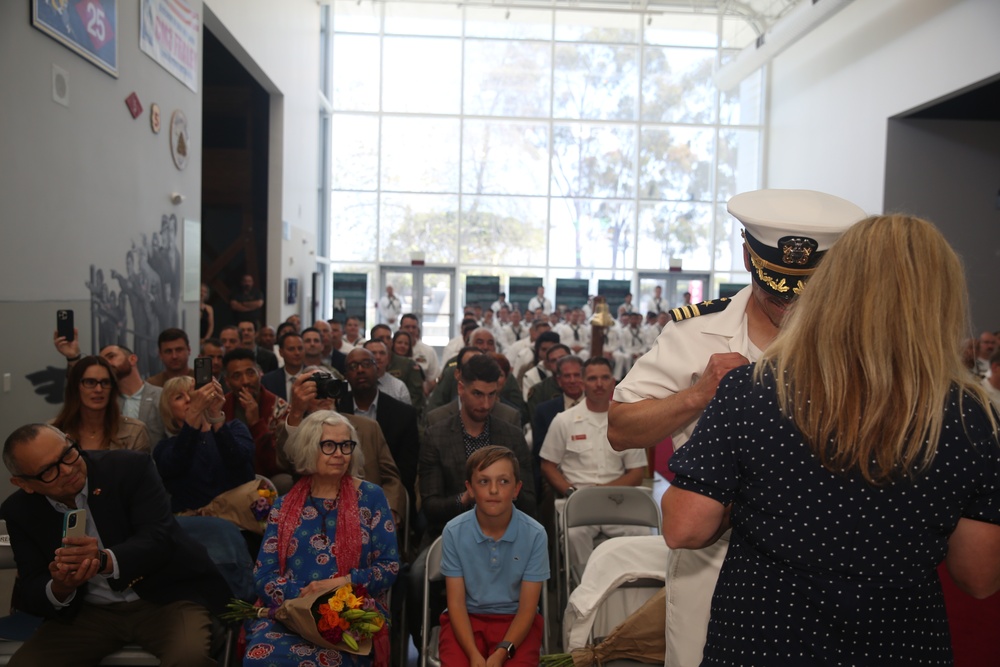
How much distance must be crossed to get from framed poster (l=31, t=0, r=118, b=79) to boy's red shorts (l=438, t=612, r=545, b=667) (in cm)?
430

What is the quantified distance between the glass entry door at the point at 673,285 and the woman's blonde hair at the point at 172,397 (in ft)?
55.3

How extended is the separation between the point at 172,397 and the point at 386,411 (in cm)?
129

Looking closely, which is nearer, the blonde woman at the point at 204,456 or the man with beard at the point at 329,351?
the blonde woman at the point at 204,456

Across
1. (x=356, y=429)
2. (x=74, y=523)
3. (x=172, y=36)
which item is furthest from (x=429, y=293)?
(x=74, y=523)

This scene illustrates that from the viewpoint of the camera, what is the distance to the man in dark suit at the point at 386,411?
4.89 metres

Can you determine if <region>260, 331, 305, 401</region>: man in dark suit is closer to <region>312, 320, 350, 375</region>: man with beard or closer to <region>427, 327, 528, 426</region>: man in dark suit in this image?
<region>427, 327, 528, 426</region>: man in dark suit

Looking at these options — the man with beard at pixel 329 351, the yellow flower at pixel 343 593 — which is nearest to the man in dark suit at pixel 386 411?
the yellow flower at pixel 343 593

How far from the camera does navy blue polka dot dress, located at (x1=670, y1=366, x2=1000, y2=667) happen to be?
4.27ft

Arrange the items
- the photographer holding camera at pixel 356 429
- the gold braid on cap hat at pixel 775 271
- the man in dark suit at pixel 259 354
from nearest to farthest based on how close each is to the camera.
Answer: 1. the gold braid on cap hat at pixel 775 271
2. the photographer holding camera at pixel 356 429
3. the man in dark suit at pixel 259 354

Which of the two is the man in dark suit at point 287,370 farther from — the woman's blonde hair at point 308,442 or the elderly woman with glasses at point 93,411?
the woman's blonde hair at point 308,442

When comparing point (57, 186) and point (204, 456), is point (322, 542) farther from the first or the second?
point (57, 186)

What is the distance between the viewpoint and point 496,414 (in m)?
4.66

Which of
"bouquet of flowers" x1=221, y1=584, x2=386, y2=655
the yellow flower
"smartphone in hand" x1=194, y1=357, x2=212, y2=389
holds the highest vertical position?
"smartphone in hand" x1=194, y1=357, x2=212, y2=389

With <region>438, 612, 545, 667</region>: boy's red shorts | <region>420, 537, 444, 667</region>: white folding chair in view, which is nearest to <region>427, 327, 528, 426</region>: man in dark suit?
<region>420, 537, 444, 667</region>: white folding chair
